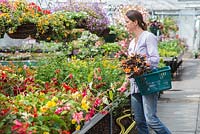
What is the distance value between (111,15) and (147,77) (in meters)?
8.61

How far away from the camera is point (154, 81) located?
4.63 metres

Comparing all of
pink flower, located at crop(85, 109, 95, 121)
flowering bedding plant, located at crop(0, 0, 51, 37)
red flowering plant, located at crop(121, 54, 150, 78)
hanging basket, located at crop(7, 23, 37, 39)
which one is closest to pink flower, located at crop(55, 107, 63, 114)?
pink flower, located at crop(85, 109, 95, 121)

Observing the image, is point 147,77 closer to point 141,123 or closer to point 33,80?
point 141,123

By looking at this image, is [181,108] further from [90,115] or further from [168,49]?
[168,49]

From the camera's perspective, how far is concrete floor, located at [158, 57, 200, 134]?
672 centimetres

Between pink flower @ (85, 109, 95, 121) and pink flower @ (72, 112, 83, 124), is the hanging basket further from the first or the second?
pink flower @ (72, 112, 83, 124)

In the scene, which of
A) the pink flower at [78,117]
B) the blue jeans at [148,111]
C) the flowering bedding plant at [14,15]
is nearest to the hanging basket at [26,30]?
the flowering bedding plant at [14,15]

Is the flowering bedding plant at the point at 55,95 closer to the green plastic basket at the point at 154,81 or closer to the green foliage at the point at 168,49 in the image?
the green plastic basket at the point at 154,81

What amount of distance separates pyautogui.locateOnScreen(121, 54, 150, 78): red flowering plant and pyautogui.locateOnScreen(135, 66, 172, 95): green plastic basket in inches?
2.2

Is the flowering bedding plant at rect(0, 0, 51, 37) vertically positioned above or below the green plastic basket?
above

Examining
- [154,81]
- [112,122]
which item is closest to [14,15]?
[112,122]

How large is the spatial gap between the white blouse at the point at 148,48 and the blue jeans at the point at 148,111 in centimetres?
12

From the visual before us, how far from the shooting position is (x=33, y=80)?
16.7 ft

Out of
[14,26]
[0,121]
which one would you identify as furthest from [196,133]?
[0,121]
